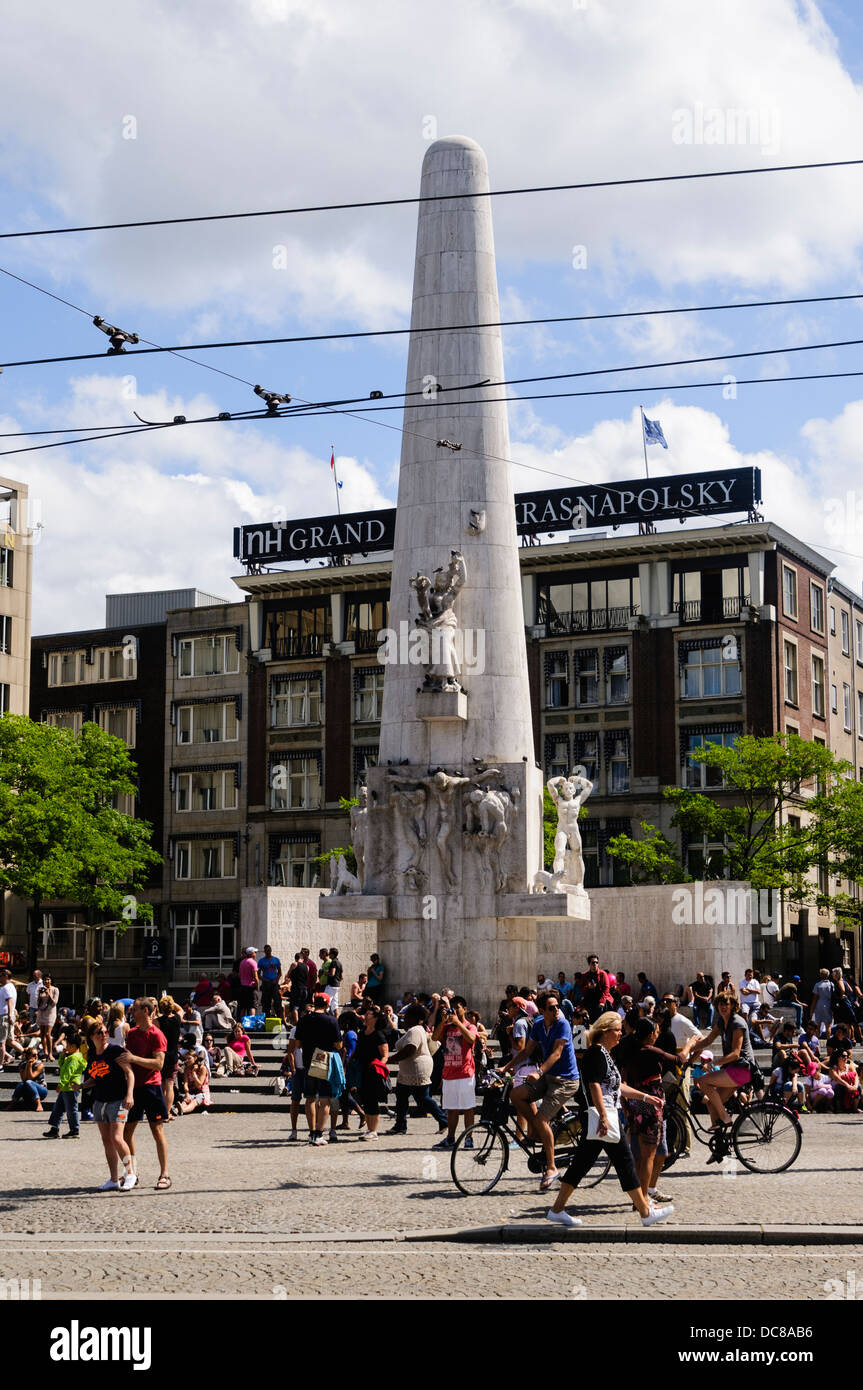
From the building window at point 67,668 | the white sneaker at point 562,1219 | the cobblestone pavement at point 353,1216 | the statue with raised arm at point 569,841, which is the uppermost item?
the building window at point 67,668

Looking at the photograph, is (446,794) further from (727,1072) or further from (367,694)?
(367,694)

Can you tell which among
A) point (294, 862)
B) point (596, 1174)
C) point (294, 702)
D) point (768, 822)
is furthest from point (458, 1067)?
Answer: point (294, 702)

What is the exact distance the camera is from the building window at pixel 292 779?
75.5 meters

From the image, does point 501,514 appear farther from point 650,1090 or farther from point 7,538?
point 7,538

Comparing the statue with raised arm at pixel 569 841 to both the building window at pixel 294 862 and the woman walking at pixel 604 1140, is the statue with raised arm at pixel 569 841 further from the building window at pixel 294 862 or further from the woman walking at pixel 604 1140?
the building window at pixel 294 862

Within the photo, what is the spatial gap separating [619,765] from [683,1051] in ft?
169

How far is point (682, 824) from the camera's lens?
6309cm

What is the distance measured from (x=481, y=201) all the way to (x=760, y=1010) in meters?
16.3

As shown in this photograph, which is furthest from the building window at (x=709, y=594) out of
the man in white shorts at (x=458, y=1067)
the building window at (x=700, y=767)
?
the man in white shorts at (x=458, y=1067)

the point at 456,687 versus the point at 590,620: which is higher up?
the point at 590,620

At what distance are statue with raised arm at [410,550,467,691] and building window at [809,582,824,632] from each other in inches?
1594

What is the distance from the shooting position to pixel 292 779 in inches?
2990

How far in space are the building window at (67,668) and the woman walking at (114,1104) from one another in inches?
2521
